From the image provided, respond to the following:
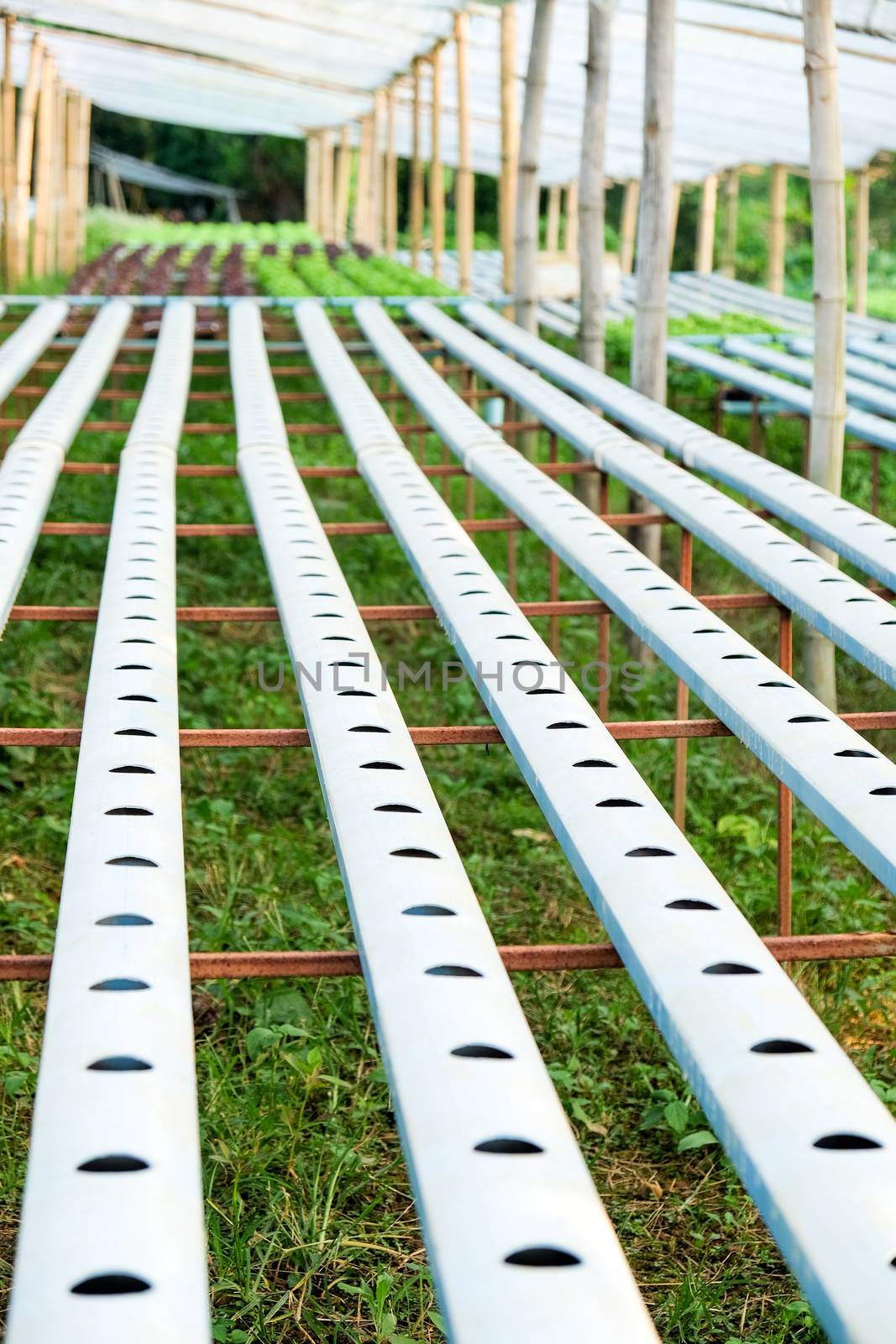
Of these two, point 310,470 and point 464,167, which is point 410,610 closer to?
point 310,470

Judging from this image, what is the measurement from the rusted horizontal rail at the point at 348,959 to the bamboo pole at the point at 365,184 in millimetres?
20729

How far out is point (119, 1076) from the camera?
5.76ft

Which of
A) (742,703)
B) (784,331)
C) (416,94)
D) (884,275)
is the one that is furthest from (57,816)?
(884,275)

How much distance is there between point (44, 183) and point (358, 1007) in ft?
47.2

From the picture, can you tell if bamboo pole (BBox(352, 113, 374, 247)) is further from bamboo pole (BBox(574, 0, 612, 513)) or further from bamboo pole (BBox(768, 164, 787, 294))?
bamboo pole (BBox(574, 0, 612, 513))

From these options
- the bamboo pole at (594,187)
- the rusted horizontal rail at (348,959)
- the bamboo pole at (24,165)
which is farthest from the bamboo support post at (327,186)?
the rusted horizontal rail at (348,959)

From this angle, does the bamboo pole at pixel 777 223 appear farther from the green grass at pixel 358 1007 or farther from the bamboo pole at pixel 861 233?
the green grass at pixel 358 1007

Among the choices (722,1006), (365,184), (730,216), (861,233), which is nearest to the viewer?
(722,1006)

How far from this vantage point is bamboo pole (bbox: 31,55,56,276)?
15859mm

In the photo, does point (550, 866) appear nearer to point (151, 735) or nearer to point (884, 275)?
point (151, 735)

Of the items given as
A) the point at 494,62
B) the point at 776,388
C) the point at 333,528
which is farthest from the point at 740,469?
the point at 494,62

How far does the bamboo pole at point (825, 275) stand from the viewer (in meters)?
5.02

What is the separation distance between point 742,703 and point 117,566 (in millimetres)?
1988

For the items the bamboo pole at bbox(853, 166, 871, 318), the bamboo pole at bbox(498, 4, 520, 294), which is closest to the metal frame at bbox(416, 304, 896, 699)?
the bamboo pole at bbox(498, 4, 520, 294)
